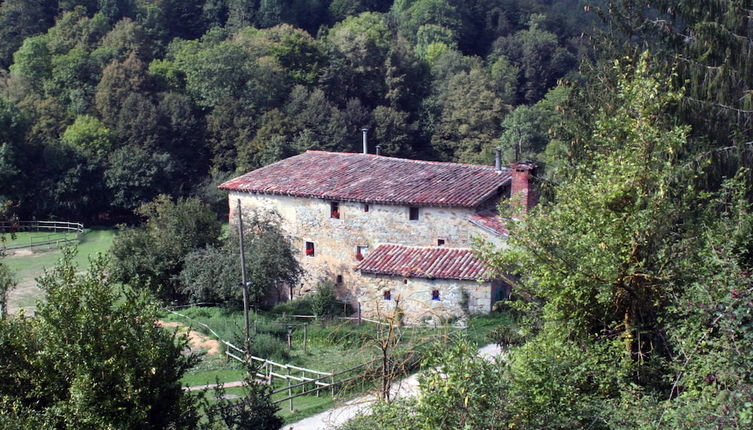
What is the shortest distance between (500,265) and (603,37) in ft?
40.8

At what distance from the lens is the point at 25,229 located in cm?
4003

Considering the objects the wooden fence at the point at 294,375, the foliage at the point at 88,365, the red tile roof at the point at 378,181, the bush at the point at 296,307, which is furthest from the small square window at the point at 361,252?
the foliage at the point at 88,365

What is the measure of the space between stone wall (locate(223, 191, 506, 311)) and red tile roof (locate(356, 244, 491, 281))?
0.63 m

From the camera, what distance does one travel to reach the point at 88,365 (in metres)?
9.65

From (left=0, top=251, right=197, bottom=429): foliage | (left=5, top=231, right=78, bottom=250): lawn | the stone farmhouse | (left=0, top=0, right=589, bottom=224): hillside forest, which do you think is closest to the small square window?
the stone farmhouse

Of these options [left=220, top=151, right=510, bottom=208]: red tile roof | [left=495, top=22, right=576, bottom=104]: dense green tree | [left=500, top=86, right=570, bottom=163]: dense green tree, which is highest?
[left=495, top=22, right=576, bottom=104]: dense green tree

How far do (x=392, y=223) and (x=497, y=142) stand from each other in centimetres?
2452

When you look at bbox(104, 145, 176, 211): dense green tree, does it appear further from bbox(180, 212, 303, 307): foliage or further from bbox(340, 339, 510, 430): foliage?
bbox(340, 339, 510, 430): foliage

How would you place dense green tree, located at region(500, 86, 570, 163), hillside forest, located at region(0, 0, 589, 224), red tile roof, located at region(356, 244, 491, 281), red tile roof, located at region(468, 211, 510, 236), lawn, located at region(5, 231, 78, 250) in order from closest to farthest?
red tile roof, located at region(356, 244, 491, 281) → red tile roof, located at region(468, 211, 510, 236) → lawn, located at region(5, 231, 78, 250) → hillside forest, located at region(0, 0, 589, 224) → dense green tree, located at region(500, 86, 570, 163)

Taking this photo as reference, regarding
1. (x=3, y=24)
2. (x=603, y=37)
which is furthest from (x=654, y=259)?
(x=3, y=24)

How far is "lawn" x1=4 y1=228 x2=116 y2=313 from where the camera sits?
26.9m

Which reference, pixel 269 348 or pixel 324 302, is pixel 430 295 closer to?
pixel 324 302

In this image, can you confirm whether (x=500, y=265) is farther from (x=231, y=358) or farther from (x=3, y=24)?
(x=3, y=24)

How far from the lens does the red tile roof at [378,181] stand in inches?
975
